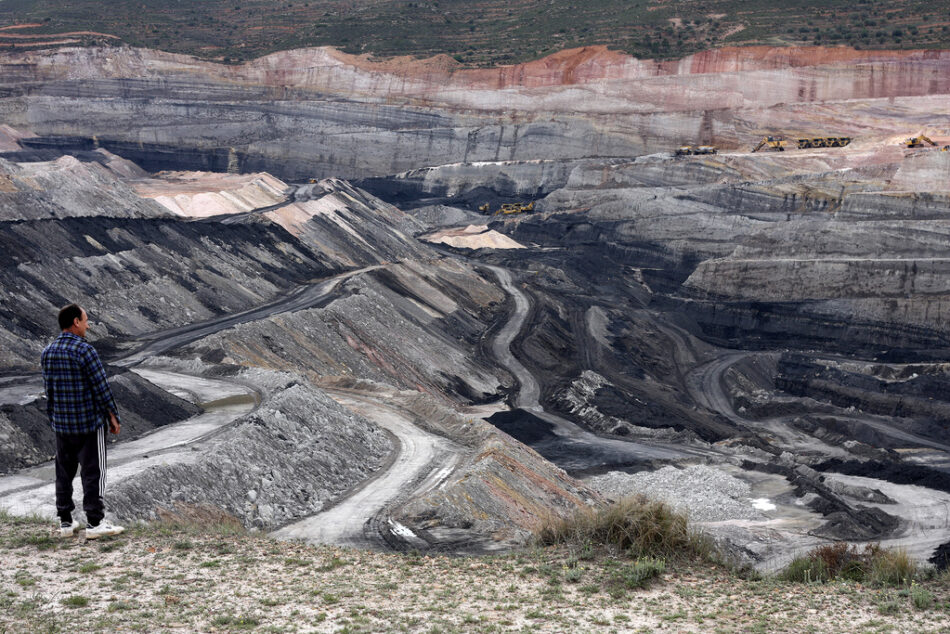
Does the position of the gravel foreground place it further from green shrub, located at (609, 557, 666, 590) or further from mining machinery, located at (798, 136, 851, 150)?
mining machinery, located at (798, 136, 851, 150)

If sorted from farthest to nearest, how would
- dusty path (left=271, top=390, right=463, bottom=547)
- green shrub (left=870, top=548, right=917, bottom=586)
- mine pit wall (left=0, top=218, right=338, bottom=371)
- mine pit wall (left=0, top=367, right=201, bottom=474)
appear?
mine pit wall (left=0, top=218, right=338, bottom=371) < mine pit wall (left=0, top=367, right=201, bottom=474) < dusty path (left=271, top=390, right=463, bottom=547) < green shrub (left=870, top=548, right=917, bottom=586)

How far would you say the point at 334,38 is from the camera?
9738 centimetres

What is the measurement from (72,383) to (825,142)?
7163 centimetres

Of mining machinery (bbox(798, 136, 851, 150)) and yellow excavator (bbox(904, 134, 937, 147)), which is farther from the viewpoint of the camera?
mining machinery (bbox(798, 136, 851, 150))

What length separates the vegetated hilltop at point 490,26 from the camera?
8381 cm

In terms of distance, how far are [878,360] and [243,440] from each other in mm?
44094

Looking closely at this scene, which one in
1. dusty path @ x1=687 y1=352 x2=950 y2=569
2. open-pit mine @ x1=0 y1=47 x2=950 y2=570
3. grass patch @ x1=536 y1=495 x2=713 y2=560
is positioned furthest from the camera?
dusty path @ x1=687 y1=352 x2=950 y2=569

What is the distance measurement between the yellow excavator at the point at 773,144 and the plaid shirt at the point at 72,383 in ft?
230

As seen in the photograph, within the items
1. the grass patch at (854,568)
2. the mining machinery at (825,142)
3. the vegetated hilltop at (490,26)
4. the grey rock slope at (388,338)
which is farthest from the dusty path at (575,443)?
the vegetated hilltop at (490,26)

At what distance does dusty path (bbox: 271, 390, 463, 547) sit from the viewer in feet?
46.5

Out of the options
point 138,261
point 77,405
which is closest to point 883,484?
point 77,405

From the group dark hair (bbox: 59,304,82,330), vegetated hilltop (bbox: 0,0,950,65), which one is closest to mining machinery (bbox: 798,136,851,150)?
vegetated hilltop (bbox: 0,0,950,65)

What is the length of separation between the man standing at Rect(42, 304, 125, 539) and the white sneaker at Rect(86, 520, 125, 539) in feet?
1.28

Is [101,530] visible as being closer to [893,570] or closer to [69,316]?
[69,316]
